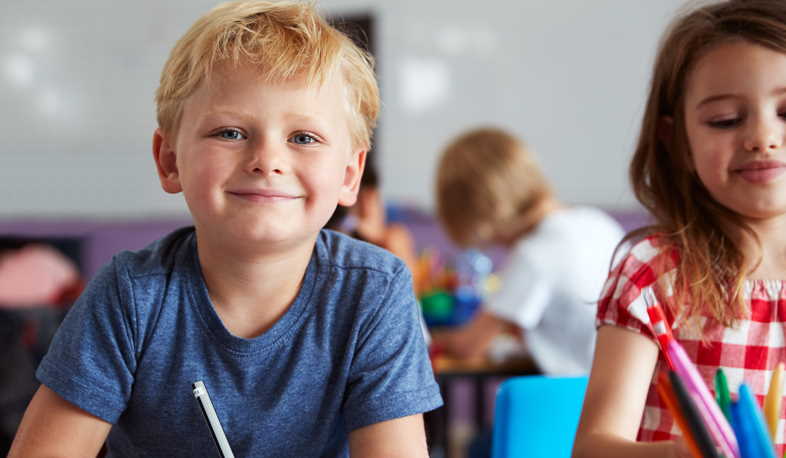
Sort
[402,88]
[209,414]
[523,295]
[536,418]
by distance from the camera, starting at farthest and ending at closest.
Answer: [402,88] < [523,295] < [536,418] < [209,414]

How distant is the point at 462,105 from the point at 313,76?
309cm

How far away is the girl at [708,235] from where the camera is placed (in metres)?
0.89

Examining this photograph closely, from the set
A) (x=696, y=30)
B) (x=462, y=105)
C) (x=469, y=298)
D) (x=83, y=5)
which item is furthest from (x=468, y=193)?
(x=83, y=5)

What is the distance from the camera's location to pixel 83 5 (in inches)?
154

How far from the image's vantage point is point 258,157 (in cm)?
83

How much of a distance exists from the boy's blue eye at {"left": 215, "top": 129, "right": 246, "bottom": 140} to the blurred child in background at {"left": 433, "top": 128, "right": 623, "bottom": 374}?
1.35m

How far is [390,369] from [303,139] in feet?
0.78

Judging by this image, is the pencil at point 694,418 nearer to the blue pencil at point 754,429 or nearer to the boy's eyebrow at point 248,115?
the blue pencil at point 754,429

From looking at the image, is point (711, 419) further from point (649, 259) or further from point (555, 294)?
point (555, 294)

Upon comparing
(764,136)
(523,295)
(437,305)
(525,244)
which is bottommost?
(437,305)

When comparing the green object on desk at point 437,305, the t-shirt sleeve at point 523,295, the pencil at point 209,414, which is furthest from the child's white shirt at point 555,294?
the pencil at point 209,414

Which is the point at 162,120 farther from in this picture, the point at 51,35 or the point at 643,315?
the point at 51,35

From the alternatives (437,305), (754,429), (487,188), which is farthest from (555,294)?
(754,429)

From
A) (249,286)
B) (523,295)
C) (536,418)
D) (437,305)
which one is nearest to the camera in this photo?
(249,286)
